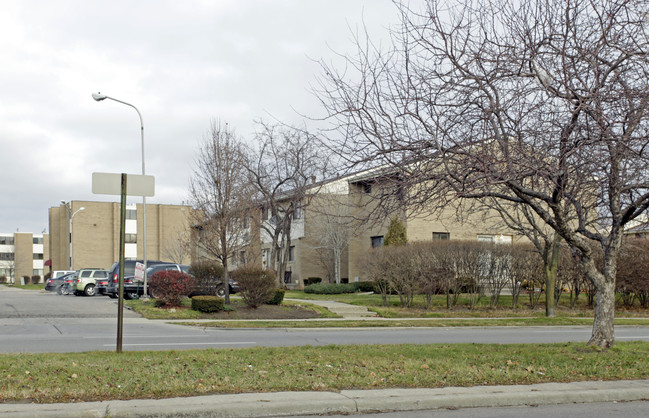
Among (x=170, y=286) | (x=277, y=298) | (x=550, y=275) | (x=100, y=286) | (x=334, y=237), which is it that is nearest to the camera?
(x=170, y=286)

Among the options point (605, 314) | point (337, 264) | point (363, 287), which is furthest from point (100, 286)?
point (605, 314)

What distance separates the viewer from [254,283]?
76.2ft

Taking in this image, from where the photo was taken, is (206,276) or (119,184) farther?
(206,276)

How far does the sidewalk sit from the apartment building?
108773mm

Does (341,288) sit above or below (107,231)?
below

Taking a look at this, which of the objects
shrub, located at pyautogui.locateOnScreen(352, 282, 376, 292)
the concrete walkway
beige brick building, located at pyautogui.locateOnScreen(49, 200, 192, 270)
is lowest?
the concrete walkway

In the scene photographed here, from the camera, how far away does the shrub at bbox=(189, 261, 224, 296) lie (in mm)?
26000

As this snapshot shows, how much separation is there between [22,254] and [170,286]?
4025 inches

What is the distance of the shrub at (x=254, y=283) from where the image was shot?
2320cm

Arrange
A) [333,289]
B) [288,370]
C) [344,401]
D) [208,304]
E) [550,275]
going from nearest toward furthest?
[344,401], [288,370], [208,304], [550,275], [333,289]

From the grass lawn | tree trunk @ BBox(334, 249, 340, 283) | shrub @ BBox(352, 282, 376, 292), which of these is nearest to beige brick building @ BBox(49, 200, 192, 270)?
tree trunk @ BBox(334, 249, 340, 283)

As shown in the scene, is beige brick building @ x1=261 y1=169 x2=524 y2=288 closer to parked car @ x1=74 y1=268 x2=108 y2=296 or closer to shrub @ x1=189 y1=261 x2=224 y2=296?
shrub @ x1=189 y1=261 x2=224 y2=296

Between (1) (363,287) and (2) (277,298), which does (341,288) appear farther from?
(2) (277,298)

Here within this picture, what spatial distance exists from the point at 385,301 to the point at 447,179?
17.3 meters
